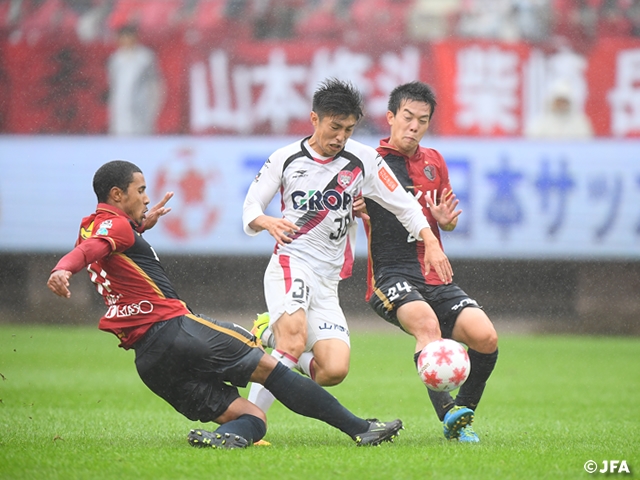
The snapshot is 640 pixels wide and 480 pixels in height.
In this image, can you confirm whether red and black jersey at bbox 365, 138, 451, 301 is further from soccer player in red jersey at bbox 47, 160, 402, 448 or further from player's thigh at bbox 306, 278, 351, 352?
soccer player in red jersey at bbox 47, 160, 402, 448

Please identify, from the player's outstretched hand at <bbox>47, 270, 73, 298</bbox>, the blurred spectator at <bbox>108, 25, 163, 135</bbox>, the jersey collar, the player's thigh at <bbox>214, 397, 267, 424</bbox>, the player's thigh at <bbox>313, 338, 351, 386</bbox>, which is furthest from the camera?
the blurred spectator at <bbox>108, 25, 163, 135</bbox>

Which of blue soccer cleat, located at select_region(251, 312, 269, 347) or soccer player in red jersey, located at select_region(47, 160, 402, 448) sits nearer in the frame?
soccer player in red jersey, located at select_region(47, 160, 402, 448)

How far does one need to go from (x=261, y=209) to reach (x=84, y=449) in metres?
1.90

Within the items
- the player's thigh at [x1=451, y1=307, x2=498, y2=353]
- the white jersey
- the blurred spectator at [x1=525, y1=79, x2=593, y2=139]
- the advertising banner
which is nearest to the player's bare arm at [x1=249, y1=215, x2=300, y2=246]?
the white jersey

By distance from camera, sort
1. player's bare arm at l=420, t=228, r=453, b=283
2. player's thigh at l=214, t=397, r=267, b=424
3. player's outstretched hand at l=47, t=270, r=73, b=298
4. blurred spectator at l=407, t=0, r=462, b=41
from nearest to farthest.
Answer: player's outstretched hand at l=47, t=270, r=73, b=298
player's thigh at l=214, t=397, r=267, b=424
player's bare arm at l=420, t=228, r=453, b=283
blurred spectator at l=407, t=0, r=462, b=41

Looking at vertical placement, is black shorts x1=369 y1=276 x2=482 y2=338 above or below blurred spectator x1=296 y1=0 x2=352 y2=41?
below

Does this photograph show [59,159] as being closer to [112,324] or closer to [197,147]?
[197,147]

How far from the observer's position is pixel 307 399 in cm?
588

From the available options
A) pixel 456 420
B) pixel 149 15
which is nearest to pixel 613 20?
pixel 149 15

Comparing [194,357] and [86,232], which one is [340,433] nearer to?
[194,357]

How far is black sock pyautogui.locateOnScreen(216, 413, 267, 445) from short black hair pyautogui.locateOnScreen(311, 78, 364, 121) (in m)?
2.07

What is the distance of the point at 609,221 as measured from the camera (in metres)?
16.7

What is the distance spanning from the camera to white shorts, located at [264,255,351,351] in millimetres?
6504

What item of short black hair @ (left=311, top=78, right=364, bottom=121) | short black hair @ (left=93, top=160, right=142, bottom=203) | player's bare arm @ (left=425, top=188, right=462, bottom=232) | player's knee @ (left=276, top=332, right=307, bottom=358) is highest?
short black hair @ (left=311, top=78, right=364, bottom=121)
